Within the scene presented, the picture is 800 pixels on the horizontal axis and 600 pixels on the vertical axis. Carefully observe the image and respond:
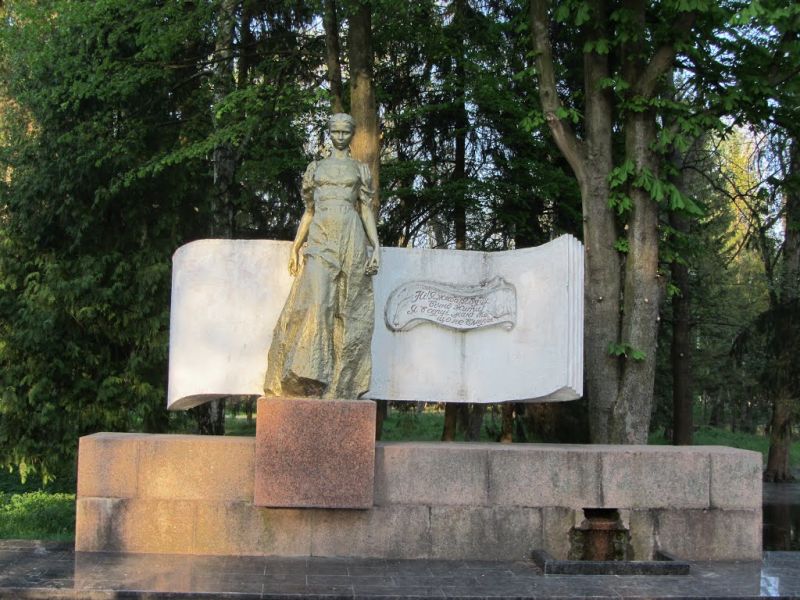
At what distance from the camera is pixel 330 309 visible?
7648 millimetres

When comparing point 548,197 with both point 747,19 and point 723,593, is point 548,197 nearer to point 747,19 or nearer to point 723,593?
point 747,19

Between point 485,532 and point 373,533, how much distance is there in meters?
0.88

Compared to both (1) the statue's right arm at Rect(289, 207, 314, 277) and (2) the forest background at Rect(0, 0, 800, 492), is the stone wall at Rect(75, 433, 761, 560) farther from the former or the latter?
(2) the forest background at Rect(0, 0, 800, 492)

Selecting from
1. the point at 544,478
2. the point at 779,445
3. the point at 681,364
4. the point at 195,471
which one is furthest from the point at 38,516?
the point at 779,445

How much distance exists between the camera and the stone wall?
7.50 meters

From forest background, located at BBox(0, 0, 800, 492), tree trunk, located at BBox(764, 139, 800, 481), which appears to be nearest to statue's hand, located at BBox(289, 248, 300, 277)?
forest background, located at BBox(0, 0, 800, 492)

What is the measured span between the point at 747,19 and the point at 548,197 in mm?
6644

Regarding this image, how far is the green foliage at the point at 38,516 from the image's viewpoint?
1110cm

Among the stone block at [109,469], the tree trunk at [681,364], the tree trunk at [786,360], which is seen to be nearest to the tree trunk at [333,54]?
the stone block at [109,469]

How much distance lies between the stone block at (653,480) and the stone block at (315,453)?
1893mm

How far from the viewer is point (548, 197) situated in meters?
15.3

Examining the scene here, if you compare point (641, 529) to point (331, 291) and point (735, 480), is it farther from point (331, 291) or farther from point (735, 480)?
point (331, 291)

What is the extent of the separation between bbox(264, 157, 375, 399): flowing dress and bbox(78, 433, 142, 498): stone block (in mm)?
1188

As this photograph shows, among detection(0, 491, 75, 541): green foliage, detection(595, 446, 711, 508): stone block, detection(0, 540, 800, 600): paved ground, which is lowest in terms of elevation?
detection(0, 491, 75, 541): green foliage
